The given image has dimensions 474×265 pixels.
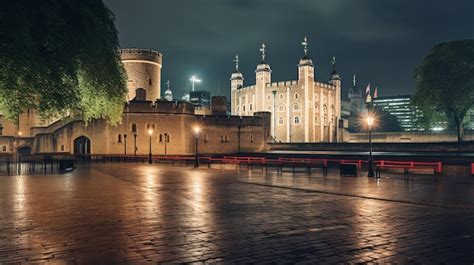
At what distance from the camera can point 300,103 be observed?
86.8 metres

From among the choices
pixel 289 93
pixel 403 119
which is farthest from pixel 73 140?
pixel 403 119

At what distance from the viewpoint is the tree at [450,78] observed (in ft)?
125

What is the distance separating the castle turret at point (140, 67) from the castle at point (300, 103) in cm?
3581

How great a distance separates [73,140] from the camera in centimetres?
4134

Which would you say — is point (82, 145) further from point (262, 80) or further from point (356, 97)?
point (356, 97)

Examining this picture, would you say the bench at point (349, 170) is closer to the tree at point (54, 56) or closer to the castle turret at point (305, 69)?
the tree at point (54, 56)

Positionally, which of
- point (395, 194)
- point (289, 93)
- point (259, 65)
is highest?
point (259, 65)

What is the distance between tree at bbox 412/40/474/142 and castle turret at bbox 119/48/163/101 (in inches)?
1342

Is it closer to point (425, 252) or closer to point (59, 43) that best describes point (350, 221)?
point (425, 252)

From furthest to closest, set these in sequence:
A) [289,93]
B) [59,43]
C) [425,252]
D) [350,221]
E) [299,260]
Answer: [289,93] < [59,43] < [350,221] < [425,252] < [299,260]

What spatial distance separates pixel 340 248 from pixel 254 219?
2733 mm

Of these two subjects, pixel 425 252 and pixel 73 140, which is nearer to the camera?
pixel 425 252

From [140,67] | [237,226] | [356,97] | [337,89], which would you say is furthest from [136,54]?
[356,97]

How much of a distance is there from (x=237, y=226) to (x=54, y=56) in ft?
28.6
